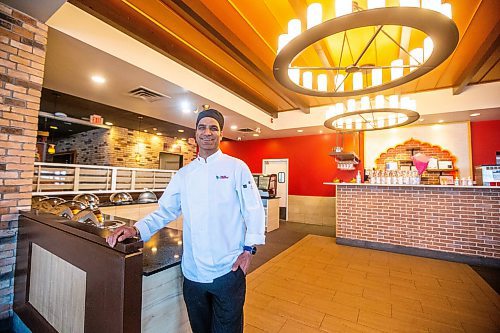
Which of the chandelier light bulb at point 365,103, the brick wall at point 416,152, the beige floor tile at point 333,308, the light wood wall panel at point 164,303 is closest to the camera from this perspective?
the light wood wall panel at point 164,303

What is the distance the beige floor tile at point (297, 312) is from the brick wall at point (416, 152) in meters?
5.04

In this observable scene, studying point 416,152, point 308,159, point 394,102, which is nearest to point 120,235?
point 394,102

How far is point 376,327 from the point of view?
207cm

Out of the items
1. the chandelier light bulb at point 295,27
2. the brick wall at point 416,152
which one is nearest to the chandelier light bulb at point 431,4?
the chandelier light bulb at point 295,27

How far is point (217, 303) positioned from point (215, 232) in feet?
1.20

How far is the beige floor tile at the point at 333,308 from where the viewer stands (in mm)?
2240

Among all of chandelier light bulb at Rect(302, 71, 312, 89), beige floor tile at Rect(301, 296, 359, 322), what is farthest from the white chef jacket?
chandelier light bulb at Rect(302, 71, 312, 89)

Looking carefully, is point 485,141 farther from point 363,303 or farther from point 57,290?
point 57,290

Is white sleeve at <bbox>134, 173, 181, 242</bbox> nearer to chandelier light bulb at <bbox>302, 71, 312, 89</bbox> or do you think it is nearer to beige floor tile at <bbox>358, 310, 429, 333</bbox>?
beige floor tile at <bbox>358, 310, 429, 333</bbox>

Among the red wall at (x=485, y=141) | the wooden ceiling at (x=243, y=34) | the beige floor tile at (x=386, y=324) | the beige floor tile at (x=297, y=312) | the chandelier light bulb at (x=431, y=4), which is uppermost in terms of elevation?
the wooden ceiling at (x=243, y=34)

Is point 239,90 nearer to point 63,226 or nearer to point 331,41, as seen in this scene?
point 331,41

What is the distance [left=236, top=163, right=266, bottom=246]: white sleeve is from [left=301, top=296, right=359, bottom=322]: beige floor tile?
167cm

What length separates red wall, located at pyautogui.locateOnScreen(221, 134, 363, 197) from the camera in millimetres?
6801

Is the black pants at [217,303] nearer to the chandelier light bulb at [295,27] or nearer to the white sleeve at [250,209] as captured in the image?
the white sleeve at [250,209]
